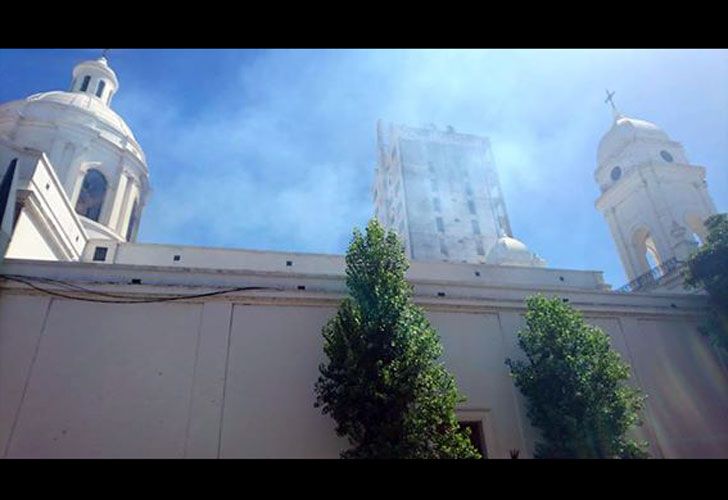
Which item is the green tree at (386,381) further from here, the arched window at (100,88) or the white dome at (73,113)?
the arched window at (100,88)

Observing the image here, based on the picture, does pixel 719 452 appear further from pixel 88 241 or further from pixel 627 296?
pixel 88 241

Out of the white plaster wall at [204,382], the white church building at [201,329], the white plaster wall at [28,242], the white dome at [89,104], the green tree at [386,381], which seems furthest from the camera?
the white dome at [89,104]

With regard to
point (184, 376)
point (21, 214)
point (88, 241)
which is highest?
point (88, 241)

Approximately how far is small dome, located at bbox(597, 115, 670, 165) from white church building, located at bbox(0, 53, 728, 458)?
13.9 ft

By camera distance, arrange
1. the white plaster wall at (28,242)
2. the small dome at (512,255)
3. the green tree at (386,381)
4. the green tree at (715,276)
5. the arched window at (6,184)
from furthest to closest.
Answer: the small dome at (512,255)
the green tree at (715,276)
the white plaster wall at (28,242)
the arched window at (6,184)
the green tree at (386,381)

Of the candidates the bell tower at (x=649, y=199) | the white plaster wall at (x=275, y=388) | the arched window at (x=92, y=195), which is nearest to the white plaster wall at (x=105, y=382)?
the white plaster wall at (x=275, y=388)

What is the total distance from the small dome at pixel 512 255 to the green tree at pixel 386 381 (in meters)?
12.2

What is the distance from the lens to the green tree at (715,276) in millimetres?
13727

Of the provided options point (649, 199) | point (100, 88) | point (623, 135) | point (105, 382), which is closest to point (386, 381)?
point (105, 382)

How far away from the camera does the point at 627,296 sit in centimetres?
1509

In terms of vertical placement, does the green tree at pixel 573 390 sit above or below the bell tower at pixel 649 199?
below
